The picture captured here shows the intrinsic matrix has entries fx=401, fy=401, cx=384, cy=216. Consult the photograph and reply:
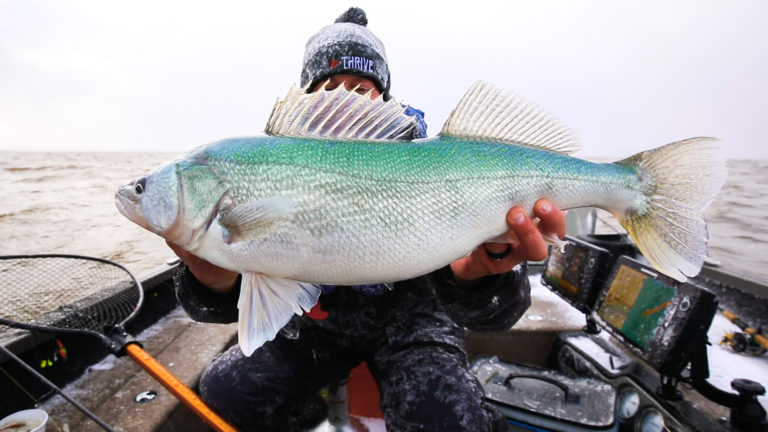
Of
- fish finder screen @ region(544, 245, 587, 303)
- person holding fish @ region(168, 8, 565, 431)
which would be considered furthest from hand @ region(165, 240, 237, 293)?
fish finder screen @ region(544, 245, 587, 303)

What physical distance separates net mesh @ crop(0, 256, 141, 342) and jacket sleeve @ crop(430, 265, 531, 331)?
68.7 inches

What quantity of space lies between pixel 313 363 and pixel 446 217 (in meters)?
1.20

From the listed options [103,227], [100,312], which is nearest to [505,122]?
[100,312]

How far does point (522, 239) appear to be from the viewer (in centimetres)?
156

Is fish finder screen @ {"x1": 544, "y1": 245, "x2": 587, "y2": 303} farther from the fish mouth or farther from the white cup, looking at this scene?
the white cup

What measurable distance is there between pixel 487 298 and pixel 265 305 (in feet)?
3.45

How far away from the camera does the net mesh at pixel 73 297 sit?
98.7 inches

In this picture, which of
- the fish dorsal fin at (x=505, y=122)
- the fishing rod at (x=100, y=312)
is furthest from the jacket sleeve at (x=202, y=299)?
the fish dorsal fin at (x=505, y=122)

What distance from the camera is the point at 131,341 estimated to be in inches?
72.9

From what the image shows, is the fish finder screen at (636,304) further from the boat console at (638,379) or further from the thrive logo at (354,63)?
the thrive logo at (354,63)

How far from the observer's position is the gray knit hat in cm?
266

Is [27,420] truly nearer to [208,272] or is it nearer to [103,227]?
[208,272]

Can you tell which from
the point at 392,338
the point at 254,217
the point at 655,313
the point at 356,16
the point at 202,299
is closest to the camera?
the point at 254,217

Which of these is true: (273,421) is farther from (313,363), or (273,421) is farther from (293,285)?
(293,285)
